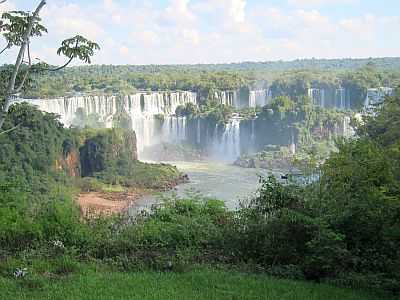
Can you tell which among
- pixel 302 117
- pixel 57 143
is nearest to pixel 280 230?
pixel 57 143

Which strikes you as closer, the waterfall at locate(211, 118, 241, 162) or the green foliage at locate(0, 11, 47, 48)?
the green foliage at locate(0, 11, 47, 48)

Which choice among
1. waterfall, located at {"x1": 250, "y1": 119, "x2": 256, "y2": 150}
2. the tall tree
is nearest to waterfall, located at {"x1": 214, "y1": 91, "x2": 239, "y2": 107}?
waterfall, located at {"x1": 250, "y1": 119, "x2": 256, "y2": 150}

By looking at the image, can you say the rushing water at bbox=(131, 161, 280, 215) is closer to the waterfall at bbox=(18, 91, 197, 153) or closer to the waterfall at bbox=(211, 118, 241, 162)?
the waterfall at bbox=(211, 118, 241, 162)

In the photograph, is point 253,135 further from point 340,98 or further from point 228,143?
point 340,98

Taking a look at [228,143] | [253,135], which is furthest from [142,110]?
[253,135]

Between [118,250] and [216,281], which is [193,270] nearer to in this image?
[216,281]

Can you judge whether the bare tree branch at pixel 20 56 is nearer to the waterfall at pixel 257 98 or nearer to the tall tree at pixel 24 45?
the tall tree at pixel 24 45

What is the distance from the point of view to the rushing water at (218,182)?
87.5 feet

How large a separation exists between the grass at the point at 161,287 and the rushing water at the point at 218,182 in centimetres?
1831

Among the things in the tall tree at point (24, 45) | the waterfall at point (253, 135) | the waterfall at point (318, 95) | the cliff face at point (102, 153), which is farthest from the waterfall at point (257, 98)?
the tall tree at point (24, 45)

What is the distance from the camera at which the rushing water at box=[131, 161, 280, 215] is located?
26.7 metres

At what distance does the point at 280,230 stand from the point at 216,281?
1098 millimetres

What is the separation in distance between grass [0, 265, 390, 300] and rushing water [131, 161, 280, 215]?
60.1ft

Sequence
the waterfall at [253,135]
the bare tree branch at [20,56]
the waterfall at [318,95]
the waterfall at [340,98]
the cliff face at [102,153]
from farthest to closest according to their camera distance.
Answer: the waterfall at [318,95] → the waterfall at [340,98] → the waterfall at [253,135] → the cliff face at [102,153] → the bare tree branch at [20,56]
